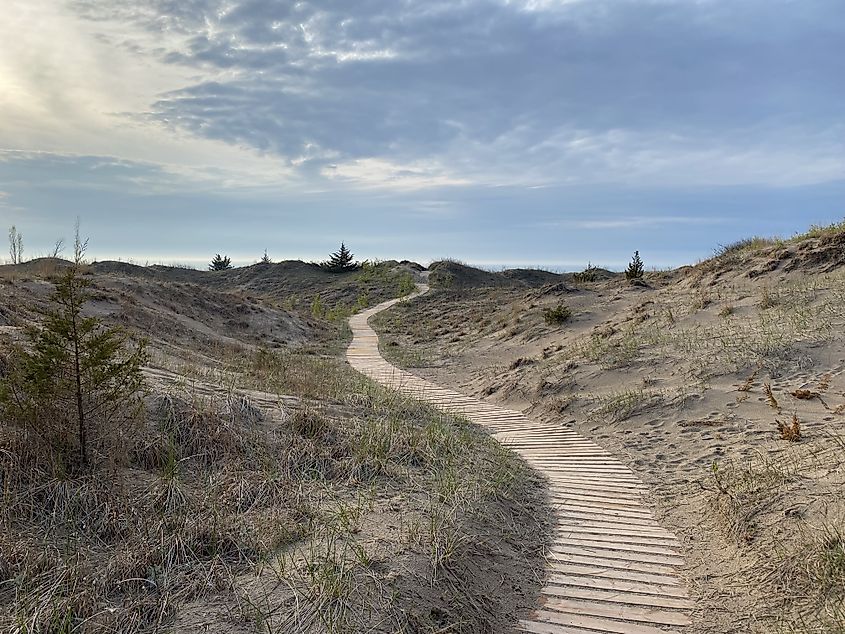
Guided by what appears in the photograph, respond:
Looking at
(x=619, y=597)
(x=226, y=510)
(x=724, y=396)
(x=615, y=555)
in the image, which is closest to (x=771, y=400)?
(x=724, y=396)

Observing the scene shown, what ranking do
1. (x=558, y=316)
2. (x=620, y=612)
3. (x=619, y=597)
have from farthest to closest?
1. (x=558, y=316)
2. (x=619, y=597)
3. (x=620, y=612)

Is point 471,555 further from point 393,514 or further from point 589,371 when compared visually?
point 589,371

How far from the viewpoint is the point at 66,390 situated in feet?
16.6

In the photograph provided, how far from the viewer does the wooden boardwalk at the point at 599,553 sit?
13.2 feet

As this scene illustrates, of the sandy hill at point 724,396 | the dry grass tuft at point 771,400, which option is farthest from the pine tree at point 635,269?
the dry grass tuft at point 771,400

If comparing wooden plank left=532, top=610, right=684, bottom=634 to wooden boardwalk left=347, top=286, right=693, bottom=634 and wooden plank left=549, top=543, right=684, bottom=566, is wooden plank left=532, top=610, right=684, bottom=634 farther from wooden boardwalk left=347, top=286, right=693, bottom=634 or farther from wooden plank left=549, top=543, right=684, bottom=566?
wooden plank left=549, top=543, right=684, bottom=566

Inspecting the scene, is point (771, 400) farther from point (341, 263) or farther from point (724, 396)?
point (341, 263)

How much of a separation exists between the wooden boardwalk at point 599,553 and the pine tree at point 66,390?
373 centimetres

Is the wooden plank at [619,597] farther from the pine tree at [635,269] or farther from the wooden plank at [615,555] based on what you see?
the pine tree at [635,269]

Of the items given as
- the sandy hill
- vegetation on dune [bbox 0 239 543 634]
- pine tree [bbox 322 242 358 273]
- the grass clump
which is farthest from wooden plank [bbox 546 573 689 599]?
pine tree [bbox 322 242 358 273]

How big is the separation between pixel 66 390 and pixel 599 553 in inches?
179


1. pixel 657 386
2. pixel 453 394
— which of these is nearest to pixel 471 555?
pixel 657 386

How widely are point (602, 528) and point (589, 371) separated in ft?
20.5

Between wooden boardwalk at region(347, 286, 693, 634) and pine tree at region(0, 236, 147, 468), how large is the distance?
3.73 metres
